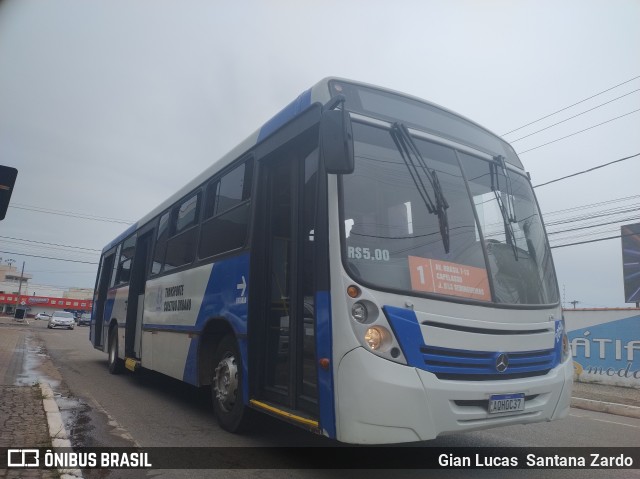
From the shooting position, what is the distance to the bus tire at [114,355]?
11305 mm

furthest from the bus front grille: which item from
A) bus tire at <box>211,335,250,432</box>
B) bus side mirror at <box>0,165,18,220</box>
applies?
bus side mirror at <box>0,165,18,220</box>

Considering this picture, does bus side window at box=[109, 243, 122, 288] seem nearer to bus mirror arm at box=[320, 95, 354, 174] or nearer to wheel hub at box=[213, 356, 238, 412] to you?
wheel hub at box=[213, 356, 238, 412]

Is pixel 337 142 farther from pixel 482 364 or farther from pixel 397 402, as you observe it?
pixel 482 364

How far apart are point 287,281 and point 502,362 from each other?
6.93 ft

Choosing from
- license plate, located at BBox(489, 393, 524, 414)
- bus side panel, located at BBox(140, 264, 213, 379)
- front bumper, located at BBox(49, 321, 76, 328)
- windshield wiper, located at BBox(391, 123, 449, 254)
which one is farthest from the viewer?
front bumper, located at BBox(49, 321, 76, 328)

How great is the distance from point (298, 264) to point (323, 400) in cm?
135

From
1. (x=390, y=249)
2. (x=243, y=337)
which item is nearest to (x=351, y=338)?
(x=390, y=249)

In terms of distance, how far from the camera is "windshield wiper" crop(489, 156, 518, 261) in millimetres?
4992

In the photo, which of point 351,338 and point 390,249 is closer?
point 351,338

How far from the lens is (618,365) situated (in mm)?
15328

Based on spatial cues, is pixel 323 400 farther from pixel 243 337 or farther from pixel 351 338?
pixel 243 337

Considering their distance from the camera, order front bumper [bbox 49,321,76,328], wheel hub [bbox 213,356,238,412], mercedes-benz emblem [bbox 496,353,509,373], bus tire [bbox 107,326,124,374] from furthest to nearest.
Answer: front bumper [bbox 49,321,76,328] → bus tire [bbox 107,326,124,374] → wheel hub [bbox 213,356,238,412] → mercedes-benz emblem [bbox 496,353,509,373]

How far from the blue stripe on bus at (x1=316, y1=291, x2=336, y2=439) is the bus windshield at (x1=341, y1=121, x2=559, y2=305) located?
0.38m

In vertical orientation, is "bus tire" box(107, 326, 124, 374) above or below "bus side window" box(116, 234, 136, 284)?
below
